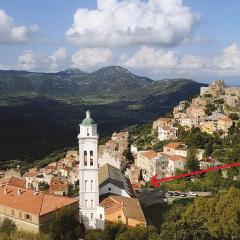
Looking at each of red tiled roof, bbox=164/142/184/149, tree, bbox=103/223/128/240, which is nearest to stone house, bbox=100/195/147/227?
tree, bbox=103/223/128/240

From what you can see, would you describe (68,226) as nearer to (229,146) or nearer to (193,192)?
(193,192)

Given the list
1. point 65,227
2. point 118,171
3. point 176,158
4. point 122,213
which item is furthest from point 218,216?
point 176,158

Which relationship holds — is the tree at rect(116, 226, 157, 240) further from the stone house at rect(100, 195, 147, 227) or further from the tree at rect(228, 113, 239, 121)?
the tree at rect(228, 113, 239, 121)

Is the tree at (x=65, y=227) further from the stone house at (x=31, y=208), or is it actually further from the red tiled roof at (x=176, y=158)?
the red tiled roof at (x=176, y=158)

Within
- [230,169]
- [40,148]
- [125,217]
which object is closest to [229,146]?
[230,169]

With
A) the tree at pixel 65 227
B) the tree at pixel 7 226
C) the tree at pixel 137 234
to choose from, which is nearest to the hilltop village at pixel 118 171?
the tree at pixel 7 226

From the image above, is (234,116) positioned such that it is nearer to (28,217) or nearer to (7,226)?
(28,217)

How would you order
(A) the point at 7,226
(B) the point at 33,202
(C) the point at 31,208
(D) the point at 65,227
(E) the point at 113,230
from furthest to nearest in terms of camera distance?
(B) the point at 33,202 → (A) the point at 7,226 → (C) the point at 31,208 → (E) the point at 113,230 → (D) the point at 65,227
